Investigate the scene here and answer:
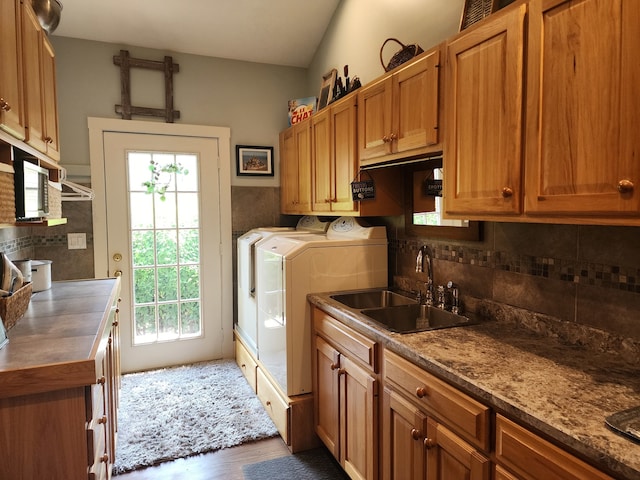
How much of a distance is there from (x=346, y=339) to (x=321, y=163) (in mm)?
1344

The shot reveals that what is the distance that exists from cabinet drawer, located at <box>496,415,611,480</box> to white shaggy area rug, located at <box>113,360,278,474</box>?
6.01 ft

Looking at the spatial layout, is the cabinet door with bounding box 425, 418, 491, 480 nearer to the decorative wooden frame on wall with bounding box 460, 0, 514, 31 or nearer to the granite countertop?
the granite countertop

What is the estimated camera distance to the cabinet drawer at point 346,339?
5.99 ft

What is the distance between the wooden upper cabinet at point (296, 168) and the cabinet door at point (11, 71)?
1.80 meters

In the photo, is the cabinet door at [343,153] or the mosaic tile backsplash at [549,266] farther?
the cabinet door at [343,153]

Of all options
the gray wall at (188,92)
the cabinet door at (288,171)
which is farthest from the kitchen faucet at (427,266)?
the gray wall at (188,92)

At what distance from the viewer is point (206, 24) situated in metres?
3.35

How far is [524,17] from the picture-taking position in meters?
1.33

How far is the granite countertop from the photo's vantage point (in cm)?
93

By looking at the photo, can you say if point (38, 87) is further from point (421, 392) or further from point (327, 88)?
point (421, 392)

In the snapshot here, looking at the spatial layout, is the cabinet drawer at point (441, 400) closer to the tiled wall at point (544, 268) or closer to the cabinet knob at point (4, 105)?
the tiled wall at point (544, 268)

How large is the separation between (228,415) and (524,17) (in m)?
2.76

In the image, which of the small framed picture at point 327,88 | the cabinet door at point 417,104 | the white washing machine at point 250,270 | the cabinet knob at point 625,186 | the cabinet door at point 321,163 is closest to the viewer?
the cabinet knob at point 625,186

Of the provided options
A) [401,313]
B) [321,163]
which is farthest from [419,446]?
[321,163]
